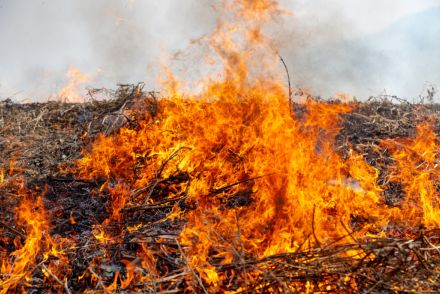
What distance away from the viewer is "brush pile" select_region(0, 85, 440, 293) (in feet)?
8.30

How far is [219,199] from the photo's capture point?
4.30m

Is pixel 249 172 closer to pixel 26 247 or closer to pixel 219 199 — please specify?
pixel 219 199

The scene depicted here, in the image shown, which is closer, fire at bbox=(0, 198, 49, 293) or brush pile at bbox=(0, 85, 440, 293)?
brush pile at bbox=(0, 85, 440, 293)

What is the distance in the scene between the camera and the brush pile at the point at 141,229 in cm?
253

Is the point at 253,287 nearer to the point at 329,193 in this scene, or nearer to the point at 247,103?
the point at 329,193

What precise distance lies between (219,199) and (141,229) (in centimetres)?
92

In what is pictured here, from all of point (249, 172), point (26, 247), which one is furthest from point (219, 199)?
point (26, 247)

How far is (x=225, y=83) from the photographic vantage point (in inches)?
200

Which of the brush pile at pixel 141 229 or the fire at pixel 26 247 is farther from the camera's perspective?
the fire at pixel 26 247

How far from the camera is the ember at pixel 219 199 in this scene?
2650 millimetres

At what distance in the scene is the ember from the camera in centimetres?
265

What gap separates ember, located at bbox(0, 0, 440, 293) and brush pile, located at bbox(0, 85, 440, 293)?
15 mm

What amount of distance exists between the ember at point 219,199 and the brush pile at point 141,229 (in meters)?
0.02

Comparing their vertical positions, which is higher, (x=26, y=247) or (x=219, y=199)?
(x=219, y=199)
